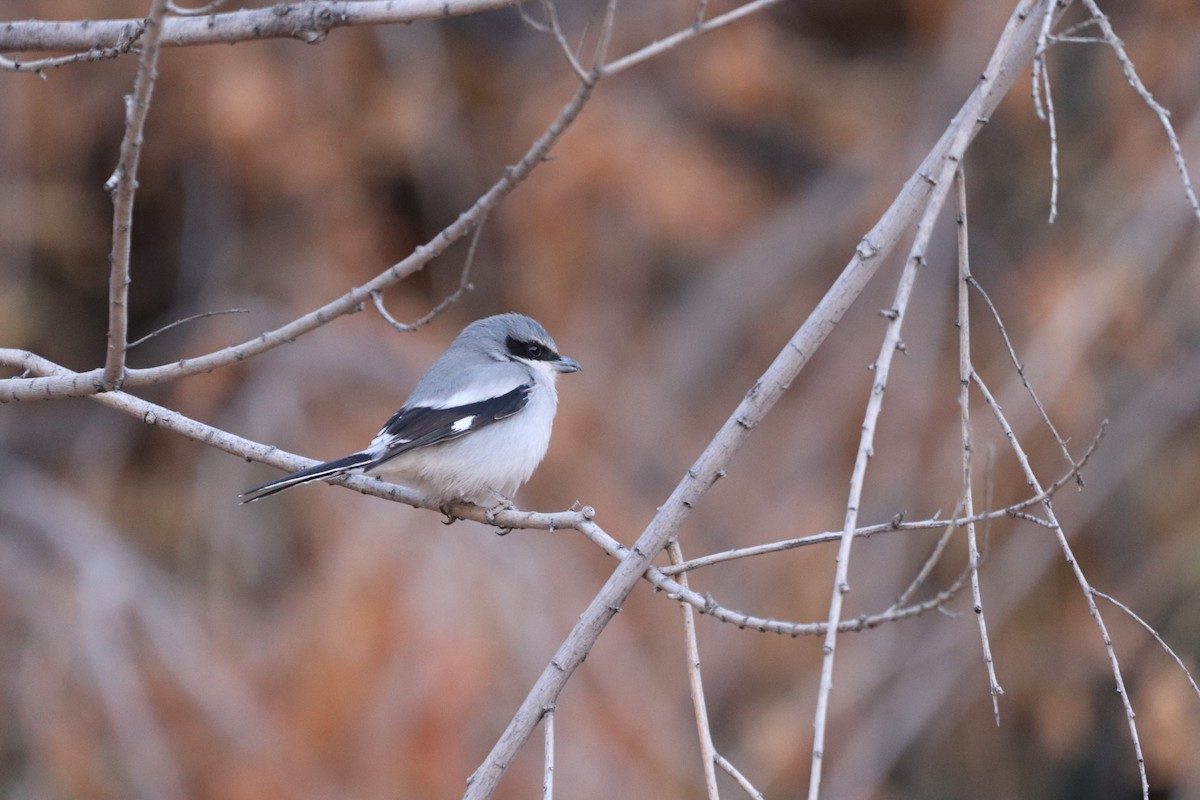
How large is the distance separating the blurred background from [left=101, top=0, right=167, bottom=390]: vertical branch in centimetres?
341

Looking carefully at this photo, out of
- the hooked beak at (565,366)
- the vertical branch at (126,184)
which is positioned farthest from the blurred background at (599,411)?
the vertical branch at (126,184)

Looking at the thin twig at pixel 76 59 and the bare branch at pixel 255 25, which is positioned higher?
the bare branch at pixel 255 25

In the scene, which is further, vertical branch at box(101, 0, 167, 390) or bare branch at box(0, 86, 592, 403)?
bare branch at box(0, 86, 592, 403)

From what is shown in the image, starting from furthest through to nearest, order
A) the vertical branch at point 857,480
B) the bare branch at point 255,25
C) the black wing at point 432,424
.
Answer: the black wing at point 432,424 → the bare branch at point 255,25 → the vertical branch at point 857,480

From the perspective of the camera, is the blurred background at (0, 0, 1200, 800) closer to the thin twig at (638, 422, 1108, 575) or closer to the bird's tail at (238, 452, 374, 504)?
the bird's tail at (238, 452, 374, 504)

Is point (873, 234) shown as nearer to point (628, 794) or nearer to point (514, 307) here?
point (628, 794)

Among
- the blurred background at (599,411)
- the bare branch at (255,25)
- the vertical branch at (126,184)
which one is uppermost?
the bare branch at (255,25)

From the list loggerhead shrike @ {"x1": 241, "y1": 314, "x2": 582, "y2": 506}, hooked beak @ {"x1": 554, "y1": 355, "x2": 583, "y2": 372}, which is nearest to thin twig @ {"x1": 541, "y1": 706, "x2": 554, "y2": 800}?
loggerhead shrike @ {"x1": 241, "y1": 314, "x2": 582, "y2": 506}

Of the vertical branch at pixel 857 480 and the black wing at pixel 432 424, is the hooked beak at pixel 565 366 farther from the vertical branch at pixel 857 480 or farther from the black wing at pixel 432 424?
the vertical branch at pixel 857 480

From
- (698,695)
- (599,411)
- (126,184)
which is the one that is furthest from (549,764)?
(599,411)

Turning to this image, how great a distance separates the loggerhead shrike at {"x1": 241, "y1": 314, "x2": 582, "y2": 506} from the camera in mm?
4008

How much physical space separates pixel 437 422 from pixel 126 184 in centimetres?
188

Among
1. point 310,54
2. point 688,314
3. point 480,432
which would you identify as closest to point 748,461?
point 688,314

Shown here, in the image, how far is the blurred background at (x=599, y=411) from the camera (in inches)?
253
